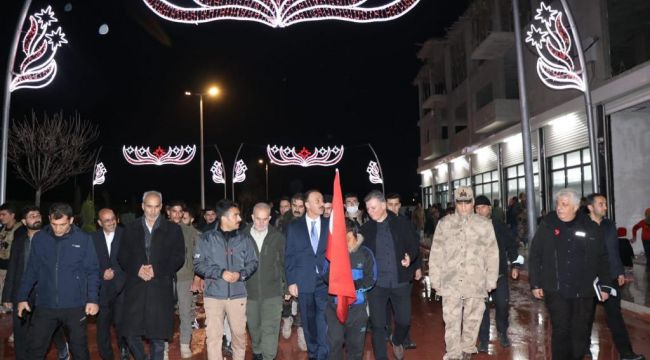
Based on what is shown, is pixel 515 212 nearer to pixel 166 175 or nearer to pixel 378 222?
pixel 378 222

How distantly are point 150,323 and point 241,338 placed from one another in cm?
98

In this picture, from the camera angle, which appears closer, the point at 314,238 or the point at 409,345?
the point at 314,238

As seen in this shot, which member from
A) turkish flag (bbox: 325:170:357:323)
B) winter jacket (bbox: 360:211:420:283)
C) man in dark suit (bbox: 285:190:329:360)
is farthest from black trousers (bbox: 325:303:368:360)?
winter jacket (bbox: 360:211:420:283)

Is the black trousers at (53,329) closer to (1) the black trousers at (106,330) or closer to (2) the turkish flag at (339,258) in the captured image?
(1) the black trousers at (106,330)

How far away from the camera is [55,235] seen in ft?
20.6

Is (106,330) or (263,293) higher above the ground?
(263,293)

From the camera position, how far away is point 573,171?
21391 millimetres

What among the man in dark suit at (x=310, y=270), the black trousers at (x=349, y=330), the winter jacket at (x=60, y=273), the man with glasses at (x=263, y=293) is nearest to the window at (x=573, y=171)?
the man in dark suit at (x=310, y=270)

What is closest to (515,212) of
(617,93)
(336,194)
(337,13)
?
(617,93)

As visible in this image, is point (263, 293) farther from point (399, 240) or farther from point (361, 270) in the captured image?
point (399, 240)

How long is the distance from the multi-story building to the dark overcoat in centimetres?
1123

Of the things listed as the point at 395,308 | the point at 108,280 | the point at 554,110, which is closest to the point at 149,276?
the point at 108,280

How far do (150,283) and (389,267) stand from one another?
8.65 feet

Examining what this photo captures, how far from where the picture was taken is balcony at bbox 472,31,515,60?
27.1 m
